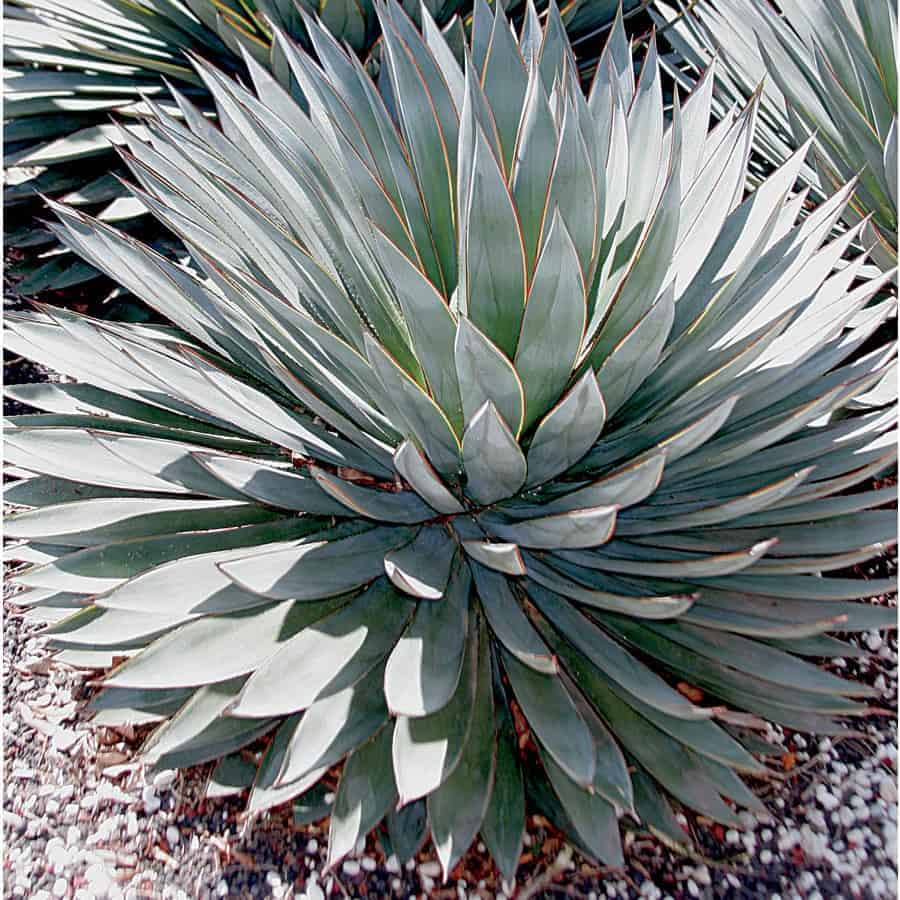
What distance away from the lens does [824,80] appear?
2627 millimetres

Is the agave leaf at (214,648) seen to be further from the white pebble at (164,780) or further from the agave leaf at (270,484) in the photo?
the white pebble at (164,780)

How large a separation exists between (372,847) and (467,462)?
856 millimetres

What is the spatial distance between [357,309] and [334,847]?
1.04 m

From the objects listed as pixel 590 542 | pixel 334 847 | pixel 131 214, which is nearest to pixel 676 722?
pixel 590 542

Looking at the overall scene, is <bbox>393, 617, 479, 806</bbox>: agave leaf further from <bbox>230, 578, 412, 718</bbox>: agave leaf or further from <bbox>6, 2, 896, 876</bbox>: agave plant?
<bbox>230, 578, 412, 718</bbox>: agave leaf

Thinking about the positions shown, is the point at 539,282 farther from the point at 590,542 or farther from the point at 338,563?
the point at 338,563

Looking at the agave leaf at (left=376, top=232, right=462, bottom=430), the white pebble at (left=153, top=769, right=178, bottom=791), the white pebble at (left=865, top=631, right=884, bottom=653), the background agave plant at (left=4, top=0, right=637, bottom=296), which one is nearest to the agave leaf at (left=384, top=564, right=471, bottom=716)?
the agave leaf at (left=376, top=232, right=462, bottom=430)

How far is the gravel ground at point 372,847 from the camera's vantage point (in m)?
1.86

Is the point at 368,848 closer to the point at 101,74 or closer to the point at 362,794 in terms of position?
the point at 362,794

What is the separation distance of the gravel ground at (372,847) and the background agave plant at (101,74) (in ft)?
5.76

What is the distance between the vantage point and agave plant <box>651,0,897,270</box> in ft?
8.40

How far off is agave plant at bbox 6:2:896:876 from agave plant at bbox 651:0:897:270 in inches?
26.0

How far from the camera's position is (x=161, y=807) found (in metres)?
2.02

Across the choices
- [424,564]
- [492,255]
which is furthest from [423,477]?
[492,255]
